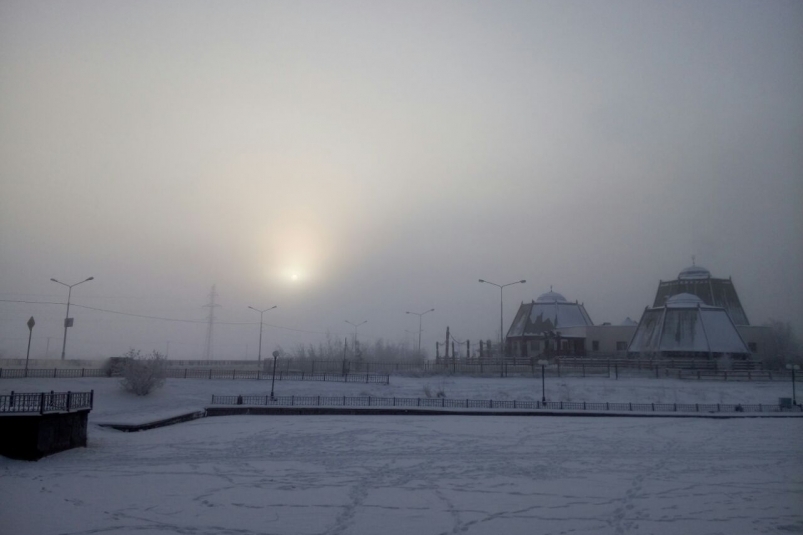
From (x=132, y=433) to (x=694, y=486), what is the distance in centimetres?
1852

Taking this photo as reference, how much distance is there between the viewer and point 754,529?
11.1 m

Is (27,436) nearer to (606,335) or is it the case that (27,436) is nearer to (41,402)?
(41,402)

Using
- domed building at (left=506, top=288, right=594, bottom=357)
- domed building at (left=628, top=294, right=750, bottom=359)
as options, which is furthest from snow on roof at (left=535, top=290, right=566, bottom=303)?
domed building at (left=628, top=294, right=750, bottom=359)

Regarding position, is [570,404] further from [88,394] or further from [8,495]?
[8,495]

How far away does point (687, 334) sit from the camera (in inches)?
2475

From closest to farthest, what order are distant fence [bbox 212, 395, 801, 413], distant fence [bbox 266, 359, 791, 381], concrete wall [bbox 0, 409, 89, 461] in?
concrete wall [bbox 0, 409, 89, 461], distant fence [bbox 212, 395, 801, 413], distant fence [bbox 266, 359, 791, 381]

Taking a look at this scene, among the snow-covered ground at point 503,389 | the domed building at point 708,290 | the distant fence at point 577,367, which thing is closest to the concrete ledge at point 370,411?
the snow-covered ground at point 503,389

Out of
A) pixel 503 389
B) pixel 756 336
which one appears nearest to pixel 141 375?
pixel 503 389

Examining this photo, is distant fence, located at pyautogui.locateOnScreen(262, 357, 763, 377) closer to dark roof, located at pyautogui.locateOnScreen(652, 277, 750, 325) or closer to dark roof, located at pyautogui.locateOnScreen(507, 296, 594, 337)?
dark roof, located at pyautogui.locateOnScreen(507, 296, 594, 337)

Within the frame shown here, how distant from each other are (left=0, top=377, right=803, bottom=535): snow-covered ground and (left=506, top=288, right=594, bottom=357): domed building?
50.7m

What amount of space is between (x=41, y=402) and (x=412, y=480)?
10.6m

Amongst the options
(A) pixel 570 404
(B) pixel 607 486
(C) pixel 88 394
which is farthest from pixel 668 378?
(C) pixel 88 394

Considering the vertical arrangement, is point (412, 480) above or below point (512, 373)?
below

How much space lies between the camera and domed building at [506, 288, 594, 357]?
77.8m
